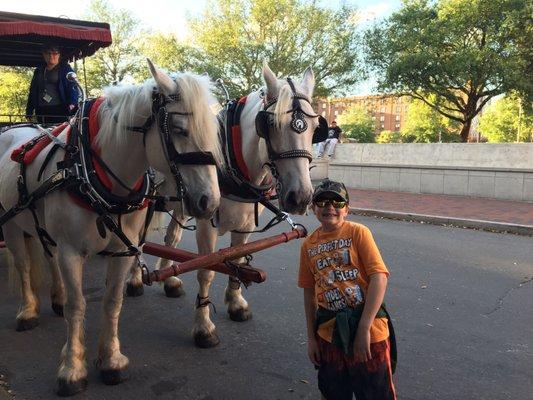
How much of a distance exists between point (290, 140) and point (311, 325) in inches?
45.1

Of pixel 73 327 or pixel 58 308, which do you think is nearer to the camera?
pixel 73 327

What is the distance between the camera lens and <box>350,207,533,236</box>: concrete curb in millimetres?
8023

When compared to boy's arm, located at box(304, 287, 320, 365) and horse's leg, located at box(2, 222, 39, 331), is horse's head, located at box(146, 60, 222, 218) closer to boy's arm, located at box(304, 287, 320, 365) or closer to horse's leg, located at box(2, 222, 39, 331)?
boy's arm, located at box(304, 287, 320, 365)

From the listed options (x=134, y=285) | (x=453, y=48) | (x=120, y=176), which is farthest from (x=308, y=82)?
(x=453, y=48)

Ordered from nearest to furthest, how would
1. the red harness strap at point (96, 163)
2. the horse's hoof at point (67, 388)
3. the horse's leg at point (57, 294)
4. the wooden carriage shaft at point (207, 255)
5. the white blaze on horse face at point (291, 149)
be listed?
1. the wooden carriage shaft at point (207, 255)
2. the red harness strap at point (96, 163)
3. the white blaze on horse face at point (291, 149)
4. the horse's hoof at point (67, 388)
5. the horse's leg at point (57, 294)

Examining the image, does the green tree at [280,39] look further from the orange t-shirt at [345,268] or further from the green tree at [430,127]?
the orange t-shirt at [345,268]

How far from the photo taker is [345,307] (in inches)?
84.2

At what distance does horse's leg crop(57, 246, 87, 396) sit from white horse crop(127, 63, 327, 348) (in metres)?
0.92

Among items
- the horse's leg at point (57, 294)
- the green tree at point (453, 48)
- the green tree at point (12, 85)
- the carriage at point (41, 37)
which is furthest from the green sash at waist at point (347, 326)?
the green tree at point (12, 85)

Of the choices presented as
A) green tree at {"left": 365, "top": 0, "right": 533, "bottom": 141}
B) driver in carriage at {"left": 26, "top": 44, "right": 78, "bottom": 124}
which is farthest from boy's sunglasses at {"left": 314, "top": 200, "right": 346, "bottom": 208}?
green tree at {"left": 365, "top": 0, "right": 533, "bottom": 141}

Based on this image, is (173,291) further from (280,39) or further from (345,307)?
(280,39)

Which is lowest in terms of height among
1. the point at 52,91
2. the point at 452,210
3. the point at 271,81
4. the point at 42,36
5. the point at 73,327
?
the point at 452,210

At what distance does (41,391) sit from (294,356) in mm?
1751

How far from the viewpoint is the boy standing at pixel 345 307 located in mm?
2037
